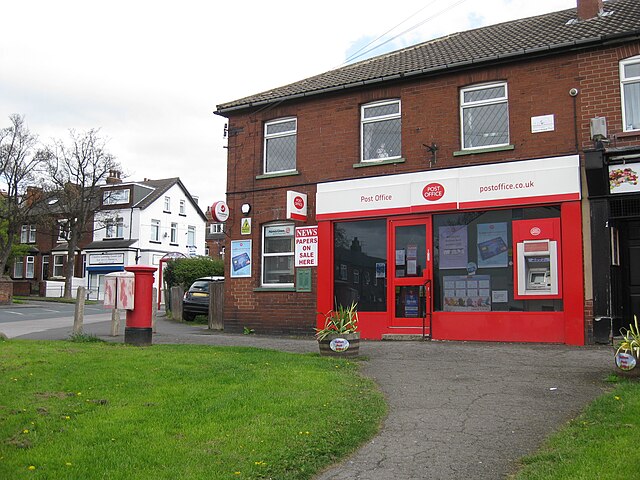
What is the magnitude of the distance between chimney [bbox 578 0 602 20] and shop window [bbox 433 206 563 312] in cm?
542

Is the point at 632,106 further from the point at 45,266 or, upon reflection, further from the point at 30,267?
the point at 30,267

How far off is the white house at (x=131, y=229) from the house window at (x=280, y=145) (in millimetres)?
37439

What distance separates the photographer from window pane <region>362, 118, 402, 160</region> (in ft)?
50.8

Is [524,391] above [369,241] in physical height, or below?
below

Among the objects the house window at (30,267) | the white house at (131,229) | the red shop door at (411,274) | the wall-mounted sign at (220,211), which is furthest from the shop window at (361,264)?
the house window at (30,267)

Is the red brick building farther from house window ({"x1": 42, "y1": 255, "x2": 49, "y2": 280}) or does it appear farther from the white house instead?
house window ({"x1": 42, "y1": 255, "x2": 49, "y2": 280})

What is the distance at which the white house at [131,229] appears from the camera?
54938mm

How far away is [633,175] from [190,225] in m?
53.5

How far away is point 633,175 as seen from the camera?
12414 mm

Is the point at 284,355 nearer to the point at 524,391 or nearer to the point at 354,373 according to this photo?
the point at 354,373

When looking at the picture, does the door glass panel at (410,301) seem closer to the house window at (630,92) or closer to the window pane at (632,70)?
the house window at (630,92)

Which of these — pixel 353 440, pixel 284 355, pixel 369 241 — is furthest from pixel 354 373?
pixel 369 241

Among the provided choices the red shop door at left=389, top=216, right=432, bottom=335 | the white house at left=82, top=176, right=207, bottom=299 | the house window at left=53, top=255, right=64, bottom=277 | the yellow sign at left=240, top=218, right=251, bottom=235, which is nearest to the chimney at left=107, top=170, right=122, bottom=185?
the white house at left=82, top=176, right=207, bottom=299

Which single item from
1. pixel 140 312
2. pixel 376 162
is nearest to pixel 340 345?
pixel 140 312
